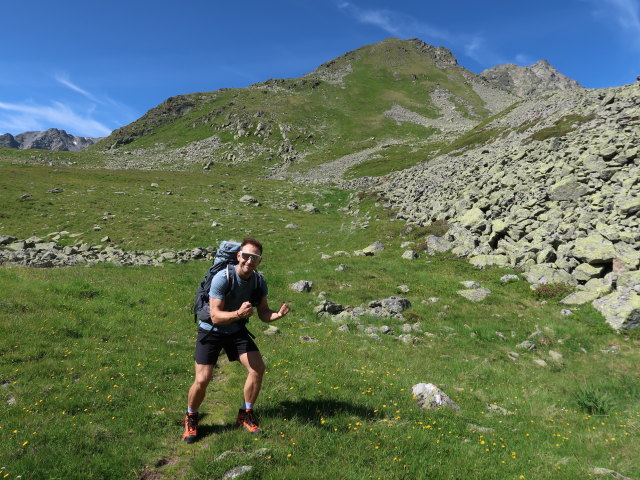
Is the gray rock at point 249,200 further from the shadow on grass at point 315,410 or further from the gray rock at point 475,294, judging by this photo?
the shadow on grass at point 315,410

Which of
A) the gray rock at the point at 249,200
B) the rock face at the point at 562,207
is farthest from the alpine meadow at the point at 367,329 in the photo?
the gray rock at the point at 249,200

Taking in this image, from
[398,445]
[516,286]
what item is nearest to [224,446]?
[398,445]

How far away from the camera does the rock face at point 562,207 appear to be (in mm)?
18156

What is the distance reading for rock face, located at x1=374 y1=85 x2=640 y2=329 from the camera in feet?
59.6

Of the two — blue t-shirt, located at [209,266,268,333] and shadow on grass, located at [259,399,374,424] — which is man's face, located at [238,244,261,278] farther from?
shadow on grass, located at [259,399,374,424]

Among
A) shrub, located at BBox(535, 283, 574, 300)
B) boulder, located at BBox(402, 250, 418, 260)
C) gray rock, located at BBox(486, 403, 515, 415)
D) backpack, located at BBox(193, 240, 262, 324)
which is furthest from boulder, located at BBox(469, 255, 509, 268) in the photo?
backpack, located at BBox(193, 240, 262, 324)

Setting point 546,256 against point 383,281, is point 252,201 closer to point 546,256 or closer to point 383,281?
point 383,281

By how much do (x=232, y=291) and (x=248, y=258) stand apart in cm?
75

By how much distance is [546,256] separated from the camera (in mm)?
20562

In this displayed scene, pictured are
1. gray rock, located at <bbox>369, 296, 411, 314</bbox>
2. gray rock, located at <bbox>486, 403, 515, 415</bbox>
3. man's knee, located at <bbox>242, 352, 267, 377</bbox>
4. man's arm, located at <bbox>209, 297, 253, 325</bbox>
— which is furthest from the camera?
gray rock, located at <bbox>369, 296, 411, 314</bbox>

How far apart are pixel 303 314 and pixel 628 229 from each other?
17.5 metres

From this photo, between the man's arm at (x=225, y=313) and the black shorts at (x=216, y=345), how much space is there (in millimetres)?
594

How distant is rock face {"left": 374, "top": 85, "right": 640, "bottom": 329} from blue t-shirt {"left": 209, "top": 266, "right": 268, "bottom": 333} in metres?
16.2

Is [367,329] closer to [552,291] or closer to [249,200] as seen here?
[552,291]
